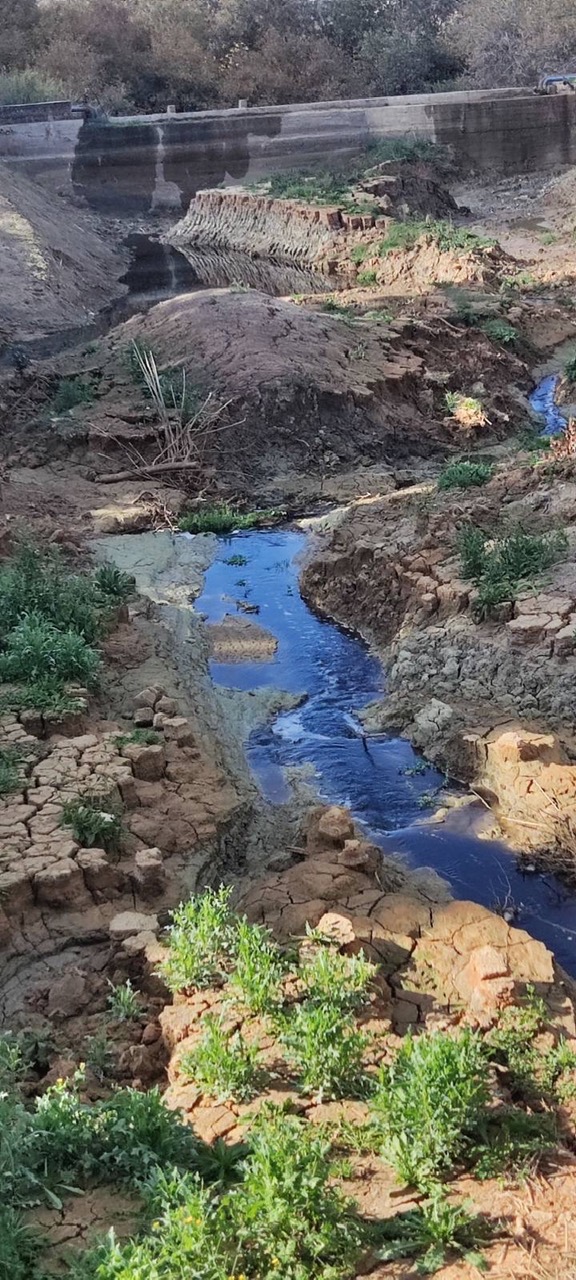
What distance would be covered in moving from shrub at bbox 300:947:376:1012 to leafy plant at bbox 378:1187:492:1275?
941 millimetres

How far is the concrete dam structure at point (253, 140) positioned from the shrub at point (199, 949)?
31.3 m

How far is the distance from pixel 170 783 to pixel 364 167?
90.8 feet

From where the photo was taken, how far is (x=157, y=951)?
5.01 metres

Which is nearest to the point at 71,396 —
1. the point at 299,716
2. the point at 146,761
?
the point at 299,716

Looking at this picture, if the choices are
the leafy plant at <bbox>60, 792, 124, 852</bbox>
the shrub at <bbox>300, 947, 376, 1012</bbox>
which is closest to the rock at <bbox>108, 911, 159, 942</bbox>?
the leafy plant at <bbox>60, 792, 124, 852</bbox>

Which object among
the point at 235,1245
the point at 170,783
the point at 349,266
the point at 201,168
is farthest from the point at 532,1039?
the point at 201,168

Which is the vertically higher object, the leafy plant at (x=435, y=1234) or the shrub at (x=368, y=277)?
the shrub at (x=368, y=277)

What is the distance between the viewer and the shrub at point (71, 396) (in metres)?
14.2

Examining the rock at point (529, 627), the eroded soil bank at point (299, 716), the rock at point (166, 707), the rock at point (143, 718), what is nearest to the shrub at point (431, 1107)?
the eroded soil bank at point (299, 716)

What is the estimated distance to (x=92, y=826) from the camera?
5816mm

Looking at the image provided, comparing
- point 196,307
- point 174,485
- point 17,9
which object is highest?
point 17,9

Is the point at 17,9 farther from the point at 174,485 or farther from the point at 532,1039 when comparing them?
the point at 532,1039

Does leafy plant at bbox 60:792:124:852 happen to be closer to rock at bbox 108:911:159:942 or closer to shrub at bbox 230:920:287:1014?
rock at bbox 108:911:159:942

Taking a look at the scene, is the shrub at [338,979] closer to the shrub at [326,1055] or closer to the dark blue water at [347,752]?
the shrub at [326,1055]
